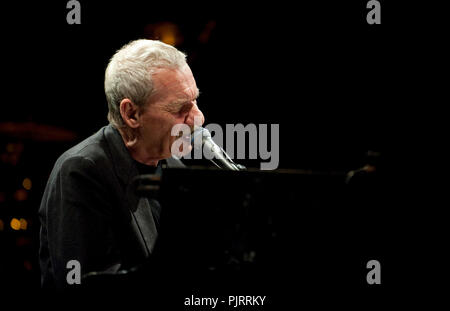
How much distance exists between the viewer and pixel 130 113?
1.78 metres

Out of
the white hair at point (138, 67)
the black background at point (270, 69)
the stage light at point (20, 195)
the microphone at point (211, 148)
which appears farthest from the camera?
the stage light at point (20, 195)

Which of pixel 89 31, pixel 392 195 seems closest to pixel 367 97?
pixel 89 31

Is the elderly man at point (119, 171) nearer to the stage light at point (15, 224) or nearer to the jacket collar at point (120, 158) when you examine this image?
the jacket collar at point (120, 158)

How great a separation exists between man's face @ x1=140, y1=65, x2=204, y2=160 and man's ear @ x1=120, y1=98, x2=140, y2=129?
0.03m

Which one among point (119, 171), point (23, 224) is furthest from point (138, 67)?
point (23, 224)

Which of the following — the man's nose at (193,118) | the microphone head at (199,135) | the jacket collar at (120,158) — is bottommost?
the jacket collar at (120,158)

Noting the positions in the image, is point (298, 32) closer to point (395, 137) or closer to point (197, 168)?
point (395, 137)

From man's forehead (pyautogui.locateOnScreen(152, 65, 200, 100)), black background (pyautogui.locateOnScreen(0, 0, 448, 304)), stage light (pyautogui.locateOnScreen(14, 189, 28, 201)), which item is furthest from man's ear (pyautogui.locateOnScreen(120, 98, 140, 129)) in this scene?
stage light (pyautogui.locateOnScreen(14, 189, 28, 201))

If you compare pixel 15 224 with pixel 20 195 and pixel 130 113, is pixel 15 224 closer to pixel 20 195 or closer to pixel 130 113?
pixel 20 195

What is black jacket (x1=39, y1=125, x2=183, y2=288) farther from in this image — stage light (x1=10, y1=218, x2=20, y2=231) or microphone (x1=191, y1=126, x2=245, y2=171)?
stage light (x1=10, y1=218, x2=20, y2=231)

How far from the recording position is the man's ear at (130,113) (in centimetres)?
176

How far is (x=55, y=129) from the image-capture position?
3.48m

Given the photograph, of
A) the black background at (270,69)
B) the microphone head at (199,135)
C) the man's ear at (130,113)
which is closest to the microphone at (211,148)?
the microphone head at (199,135)

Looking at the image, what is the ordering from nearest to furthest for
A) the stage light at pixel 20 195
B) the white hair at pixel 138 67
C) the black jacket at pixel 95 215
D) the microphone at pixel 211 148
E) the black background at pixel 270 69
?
1. the black jacket at pixel 95 215
2. the microphone at pixel 211 148
3. the white hair at pixel 138 67
4. the black background at pixel 270 69
5. the stage light at pixel 20 195
